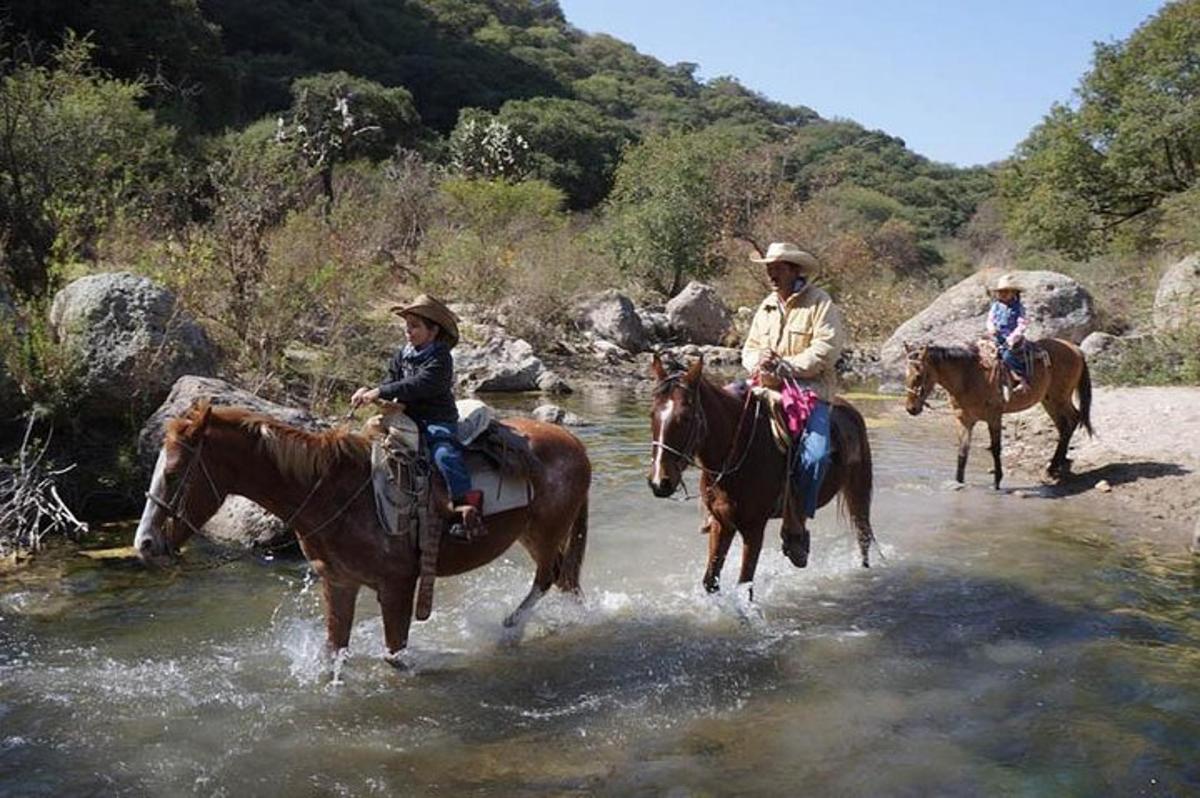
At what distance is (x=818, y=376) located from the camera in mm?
7434

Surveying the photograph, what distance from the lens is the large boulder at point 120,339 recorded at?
9906 millimetres

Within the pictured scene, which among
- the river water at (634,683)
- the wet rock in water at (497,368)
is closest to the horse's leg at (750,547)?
the river water at (634,683)

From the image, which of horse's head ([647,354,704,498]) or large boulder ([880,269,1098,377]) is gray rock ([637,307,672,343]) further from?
horse's head ([647,354,704,498])

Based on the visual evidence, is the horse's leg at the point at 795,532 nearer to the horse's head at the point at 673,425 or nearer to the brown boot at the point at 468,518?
the horse's head at the point at 673,425

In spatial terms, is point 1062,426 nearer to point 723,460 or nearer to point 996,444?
point 996,444

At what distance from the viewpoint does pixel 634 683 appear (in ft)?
20.7

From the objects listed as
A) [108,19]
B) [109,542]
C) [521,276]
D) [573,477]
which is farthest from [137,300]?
[108,19]

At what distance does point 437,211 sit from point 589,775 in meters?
26.6

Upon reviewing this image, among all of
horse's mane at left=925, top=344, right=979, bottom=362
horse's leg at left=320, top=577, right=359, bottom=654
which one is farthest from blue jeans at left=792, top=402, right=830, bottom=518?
horse's mane at left=925, top=344, right=979, bottom=362

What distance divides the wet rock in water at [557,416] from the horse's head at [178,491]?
35.0 feet

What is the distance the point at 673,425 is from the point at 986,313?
1978cm

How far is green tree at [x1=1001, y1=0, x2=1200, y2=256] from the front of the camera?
29984 mm

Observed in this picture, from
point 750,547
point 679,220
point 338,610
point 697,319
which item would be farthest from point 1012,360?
point 679,220

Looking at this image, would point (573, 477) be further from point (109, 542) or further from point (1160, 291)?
point (1160, 291)
